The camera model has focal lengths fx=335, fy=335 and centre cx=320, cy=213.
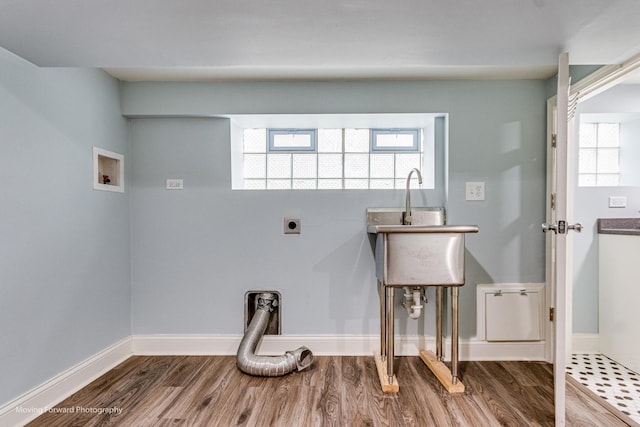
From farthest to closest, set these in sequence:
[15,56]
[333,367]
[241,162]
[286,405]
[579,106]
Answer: [241,162] < [579,106] < [333,367] < [286,405] < [15,56]

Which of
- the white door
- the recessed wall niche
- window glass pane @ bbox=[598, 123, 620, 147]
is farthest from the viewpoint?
window glass pane @ bbox=[598, 123, 620, 147]

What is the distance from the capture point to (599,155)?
7.89ft

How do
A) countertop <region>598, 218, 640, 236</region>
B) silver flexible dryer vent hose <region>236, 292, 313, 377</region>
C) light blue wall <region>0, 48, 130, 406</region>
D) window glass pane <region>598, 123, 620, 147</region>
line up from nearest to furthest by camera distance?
light blue wall <region>0, 48, 130, 406</region>
silver flexible dryer vent hose <region>236, 292, 313, 377</region>
countertop <region>598, 218, 640, 236</region>
window glass pane <region>598, 123, 620, 147</region>

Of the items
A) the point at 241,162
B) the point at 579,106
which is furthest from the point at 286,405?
the point at 579,106

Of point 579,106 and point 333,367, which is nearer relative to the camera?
point 333,367

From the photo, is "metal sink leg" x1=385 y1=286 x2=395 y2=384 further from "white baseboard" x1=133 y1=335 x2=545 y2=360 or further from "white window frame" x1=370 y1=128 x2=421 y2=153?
"white window frame" x1=370 y1=128 x2=421 y2=153

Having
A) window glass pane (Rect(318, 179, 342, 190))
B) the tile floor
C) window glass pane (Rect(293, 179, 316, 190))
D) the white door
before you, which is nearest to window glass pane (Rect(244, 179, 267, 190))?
window glass pane (Rect(293, 179, 316, 190))

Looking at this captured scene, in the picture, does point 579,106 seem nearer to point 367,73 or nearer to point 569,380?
point 367,73

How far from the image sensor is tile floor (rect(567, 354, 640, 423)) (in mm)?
1647

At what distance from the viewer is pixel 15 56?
1.45 meters

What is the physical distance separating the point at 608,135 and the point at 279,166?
2.38 metres

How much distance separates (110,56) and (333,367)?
1980mm

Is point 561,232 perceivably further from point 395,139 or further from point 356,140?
point 356,140

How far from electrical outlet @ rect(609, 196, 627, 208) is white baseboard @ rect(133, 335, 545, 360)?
1.03 m
